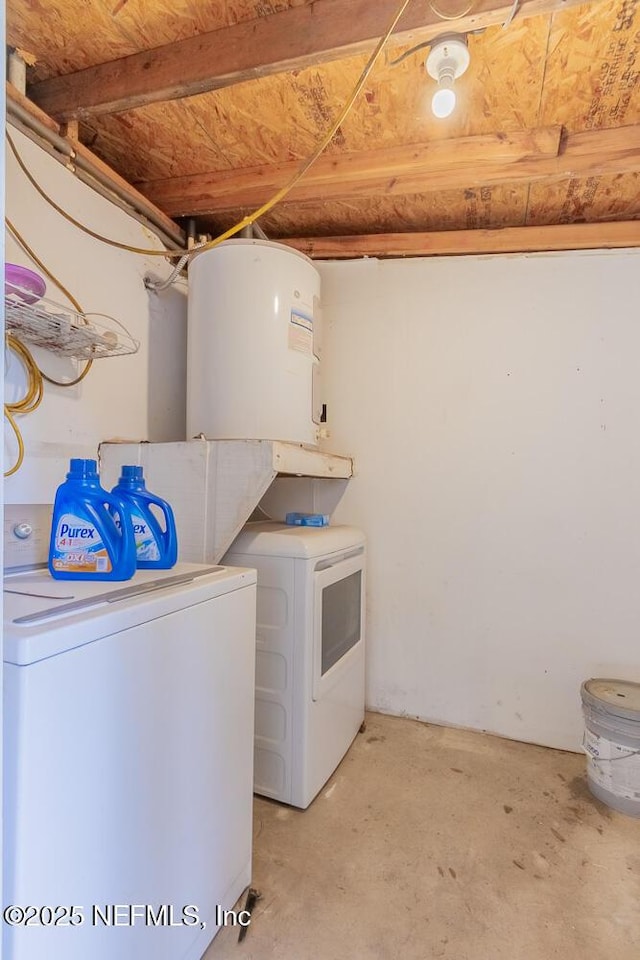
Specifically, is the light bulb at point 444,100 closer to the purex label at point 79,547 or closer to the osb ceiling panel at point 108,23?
the osb ceiling panel at point 108,23

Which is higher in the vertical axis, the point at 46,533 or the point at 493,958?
the point at 46,533

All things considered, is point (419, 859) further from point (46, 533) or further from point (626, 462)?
point (626, 462)

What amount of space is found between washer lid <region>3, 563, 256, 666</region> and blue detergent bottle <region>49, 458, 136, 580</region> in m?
0.03

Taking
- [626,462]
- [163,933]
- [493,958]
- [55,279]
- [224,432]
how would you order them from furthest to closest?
[626,462] < [224,432] < [55,279] < [493,958] < [163,933]

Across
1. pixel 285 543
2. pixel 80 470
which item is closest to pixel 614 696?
pixel 285 543

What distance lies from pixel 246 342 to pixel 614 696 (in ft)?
6.42

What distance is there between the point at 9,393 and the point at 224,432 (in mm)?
690

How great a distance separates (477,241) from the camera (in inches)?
88.5

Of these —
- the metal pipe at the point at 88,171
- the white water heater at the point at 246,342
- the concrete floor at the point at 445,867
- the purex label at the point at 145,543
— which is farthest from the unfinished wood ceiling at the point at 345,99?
the concrete floor at the point at 445,867

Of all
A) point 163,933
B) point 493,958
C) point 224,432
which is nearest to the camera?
point 163,933

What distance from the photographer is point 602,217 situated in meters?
2.15

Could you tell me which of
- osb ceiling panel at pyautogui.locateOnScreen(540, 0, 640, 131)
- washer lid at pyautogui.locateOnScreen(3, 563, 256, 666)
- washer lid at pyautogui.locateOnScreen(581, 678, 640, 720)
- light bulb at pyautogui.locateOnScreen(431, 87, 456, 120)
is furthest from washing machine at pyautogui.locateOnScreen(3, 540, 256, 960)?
osb ceiling panel at pyautogui.locateOnScreen(540, 0, 640, 131)

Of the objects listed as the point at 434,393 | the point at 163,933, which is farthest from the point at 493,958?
the point at 434,393

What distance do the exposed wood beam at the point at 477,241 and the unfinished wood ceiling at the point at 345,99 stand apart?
0.05m
